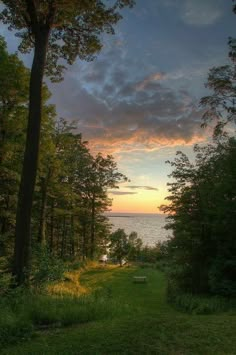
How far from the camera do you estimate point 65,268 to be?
321 inches

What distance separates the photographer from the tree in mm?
8578

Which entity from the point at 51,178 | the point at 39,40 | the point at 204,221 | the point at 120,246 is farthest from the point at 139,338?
the point at 120,246

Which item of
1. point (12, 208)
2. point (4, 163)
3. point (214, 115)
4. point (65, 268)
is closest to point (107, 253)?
point (12, 208)

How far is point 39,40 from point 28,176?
3.74 metres

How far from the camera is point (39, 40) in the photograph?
30.3ft

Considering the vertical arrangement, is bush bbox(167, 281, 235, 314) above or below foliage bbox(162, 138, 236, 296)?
below

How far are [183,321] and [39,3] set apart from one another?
861cm

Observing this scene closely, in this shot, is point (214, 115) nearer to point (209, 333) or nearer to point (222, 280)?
point (222, 280)

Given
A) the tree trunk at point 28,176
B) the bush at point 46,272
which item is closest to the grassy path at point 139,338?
the bush at point 46,272

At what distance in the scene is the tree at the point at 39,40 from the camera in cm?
858

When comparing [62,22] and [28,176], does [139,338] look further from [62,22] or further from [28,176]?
[62,22]

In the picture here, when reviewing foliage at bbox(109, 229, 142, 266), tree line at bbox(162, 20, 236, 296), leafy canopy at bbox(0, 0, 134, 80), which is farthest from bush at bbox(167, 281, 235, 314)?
foliage at bbox(109, 229, 142, 266)

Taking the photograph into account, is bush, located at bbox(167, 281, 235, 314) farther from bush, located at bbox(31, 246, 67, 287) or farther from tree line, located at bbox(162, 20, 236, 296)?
bush, located at bbox(31, 246, 67, 287)

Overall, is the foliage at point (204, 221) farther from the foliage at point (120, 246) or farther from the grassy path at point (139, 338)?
the foliage at point (120, 246)
